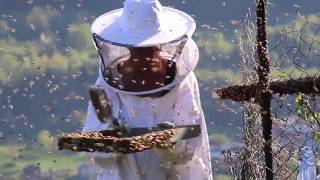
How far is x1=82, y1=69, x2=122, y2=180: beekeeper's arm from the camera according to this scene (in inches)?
152

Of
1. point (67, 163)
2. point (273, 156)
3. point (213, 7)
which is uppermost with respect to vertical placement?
point (273, 156)

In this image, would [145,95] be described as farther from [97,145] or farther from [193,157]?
[97,145]

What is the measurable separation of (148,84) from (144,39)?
196mm

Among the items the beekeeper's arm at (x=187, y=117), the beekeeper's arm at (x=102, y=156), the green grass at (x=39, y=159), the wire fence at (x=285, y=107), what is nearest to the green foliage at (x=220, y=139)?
the beekeeper's arm at (x=187, y=117)

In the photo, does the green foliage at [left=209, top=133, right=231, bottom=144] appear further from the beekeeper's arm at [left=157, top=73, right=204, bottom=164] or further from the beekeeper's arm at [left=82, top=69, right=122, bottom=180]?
the beekeeper's arm at [left=82, top=69, right=122, bottom=180]

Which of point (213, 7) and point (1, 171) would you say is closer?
point (213, 7)

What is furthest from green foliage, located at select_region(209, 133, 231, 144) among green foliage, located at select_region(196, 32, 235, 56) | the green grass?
the green grass

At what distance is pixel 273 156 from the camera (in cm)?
366

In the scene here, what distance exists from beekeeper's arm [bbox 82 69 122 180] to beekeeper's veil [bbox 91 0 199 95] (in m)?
0.12

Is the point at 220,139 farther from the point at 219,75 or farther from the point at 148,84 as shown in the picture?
the point at 148,84

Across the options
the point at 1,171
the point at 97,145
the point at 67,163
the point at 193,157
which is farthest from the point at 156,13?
the point at 1,171

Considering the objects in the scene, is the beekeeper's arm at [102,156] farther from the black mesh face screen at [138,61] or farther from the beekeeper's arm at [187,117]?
the beekeeper's arm at [187,117]

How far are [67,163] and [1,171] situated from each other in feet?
4.85

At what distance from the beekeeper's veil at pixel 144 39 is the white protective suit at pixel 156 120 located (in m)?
0.02
